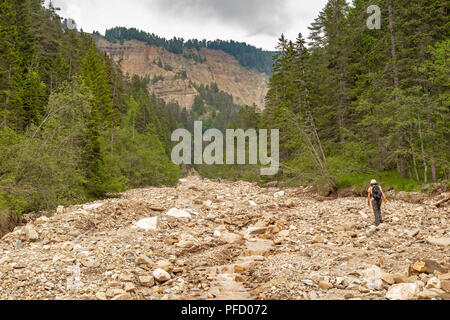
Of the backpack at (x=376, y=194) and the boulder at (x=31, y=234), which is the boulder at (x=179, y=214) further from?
the backpack at (x=376, y=194)

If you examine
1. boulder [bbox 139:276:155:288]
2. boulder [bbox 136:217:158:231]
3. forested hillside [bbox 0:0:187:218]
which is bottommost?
boulder [bbox 139:276:155:288]

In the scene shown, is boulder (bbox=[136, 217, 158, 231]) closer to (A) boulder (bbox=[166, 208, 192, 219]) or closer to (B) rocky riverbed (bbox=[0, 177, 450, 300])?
(B) rocky riverbed (bbox=[0, 177, 450, 300])

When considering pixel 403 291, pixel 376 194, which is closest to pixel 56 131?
pixel 376 194

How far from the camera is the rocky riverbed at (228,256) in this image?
6.48 metres

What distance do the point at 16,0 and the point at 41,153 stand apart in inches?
1027

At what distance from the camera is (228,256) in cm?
1023

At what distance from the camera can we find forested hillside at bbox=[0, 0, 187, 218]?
15.4 m

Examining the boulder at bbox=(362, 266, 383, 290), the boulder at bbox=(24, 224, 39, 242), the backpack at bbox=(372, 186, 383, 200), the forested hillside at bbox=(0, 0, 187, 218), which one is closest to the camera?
the boulder at bbox=(362, 266, 383, 290)

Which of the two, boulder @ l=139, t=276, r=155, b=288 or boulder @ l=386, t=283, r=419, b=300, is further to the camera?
boulder @ l=139, t=276, r=155, b=288

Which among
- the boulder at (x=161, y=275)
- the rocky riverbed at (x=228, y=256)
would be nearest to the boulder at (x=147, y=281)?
the rocky riverbed at (x=228, y=256)

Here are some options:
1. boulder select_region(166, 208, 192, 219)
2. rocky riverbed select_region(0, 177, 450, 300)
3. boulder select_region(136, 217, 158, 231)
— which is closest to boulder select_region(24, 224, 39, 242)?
rocky riverbed select_region(0, 177, 450, 300)

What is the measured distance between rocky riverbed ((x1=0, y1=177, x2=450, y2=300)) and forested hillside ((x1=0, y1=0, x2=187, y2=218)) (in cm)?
333

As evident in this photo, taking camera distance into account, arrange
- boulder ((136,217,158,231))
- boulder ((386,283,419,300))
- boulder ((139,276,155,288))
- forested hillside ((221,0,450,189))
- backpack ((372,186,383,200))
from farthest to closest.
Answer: forested hillside ((221,0,450,189))
boulder ((136,217,158,231))
backpack ((372,186,383,200))
boulder ((139,276,155,288))
boulder ((386,283,419,300))
